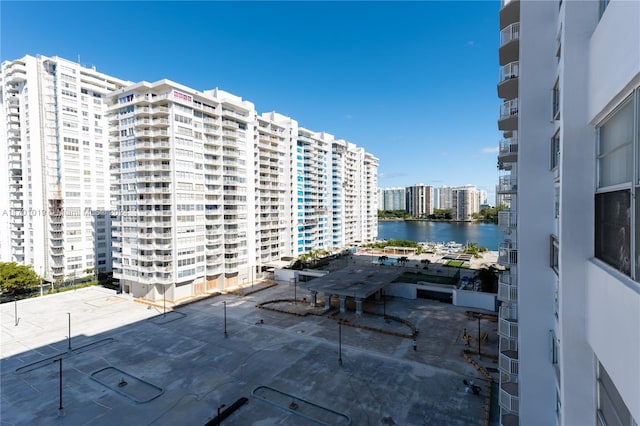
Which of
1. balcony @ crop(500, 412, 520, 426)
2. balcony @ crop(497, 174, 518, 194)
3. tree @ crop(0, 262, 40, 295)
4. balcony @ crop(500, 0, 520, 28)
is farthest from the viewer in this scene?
tree @ crop(0, 262, 40, 295)

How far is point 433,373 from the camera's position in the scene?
2334 cm

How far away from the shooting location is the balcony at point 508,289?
14.9 meters

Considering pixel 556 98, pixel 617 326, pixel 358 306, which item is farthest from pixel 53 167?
pixel 617 326

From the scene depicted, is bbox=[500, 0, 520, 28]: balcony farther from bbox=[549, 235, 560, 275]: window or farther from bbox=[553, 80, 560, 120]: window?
bbox=[549, 235, 560, 275]: window

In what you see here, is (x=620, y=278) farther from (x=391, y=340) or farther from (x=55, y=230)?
(x=55, y=230)

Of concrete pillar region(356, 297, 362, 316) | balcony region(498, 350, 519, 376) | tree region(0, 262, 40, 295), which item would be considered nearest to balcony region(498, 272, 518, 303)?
balcony region(498, 350, 519, 376)

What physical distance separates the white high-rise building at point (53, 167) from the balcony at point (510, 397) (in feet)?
236

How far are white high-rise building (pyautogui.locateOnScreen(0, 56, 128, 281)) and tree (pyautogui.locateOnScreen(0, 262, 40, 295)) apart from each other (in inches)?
250

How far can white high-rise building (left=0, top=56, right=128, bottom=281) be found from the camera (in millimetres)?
58906

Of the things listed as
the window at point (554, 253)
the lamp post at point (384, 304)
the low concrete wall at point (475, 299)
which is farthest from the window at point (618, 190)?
the low concrete wall at point (475, 299)

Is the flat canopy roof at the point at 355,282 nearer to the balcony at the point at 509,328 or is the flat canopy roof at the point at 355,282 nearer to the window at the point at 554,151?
the balcony at the point at 509,328

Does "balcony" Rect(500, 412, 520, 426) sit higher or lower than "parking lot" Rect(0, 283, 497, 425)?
higher

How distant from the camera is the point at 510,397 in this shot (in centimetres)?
1311

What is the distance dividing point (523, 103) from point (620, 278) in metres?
10.5
